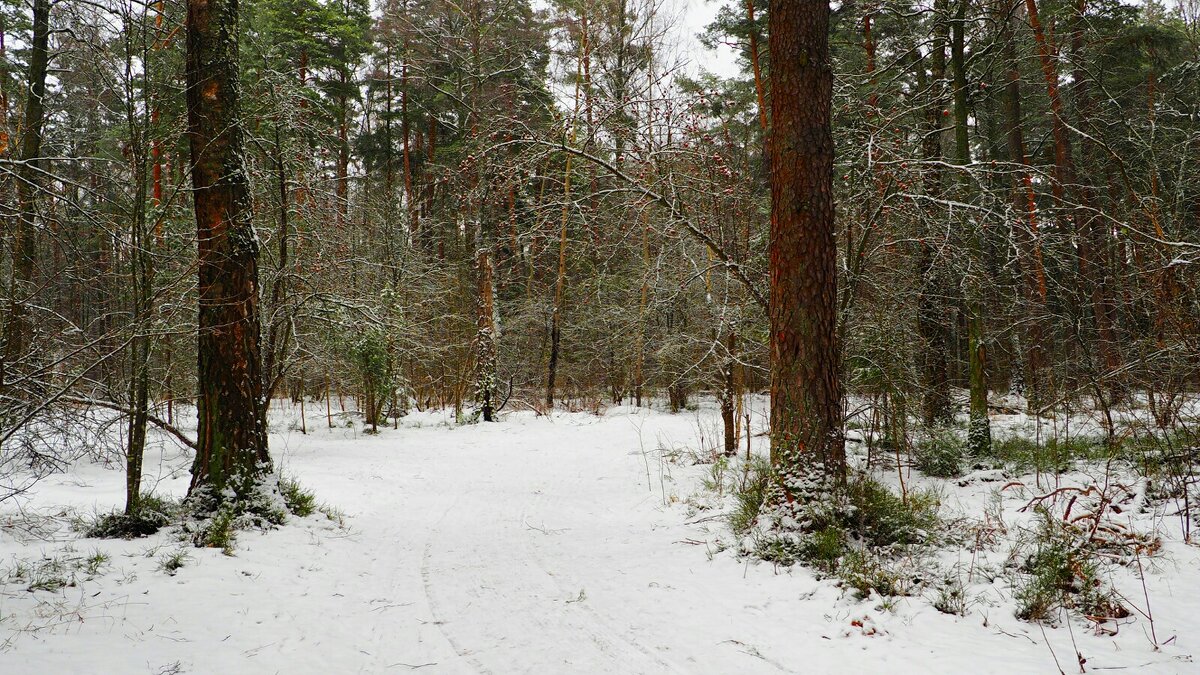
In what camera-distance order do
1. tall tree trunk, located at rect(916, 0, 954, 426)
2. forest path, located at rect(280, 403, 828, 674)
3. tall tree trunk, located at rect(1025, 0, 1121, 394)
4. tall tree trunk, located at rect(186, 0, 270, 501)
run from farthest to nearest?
tall tree trunk, located at rect(916, 0, 954, 426)
tall tree trunk, located at rect(1025, 0, 1121, 394)
tall tree trunk, located at rect(186, 0, 270, 501)
forest path, located at rect(280, 403, 828, 674)

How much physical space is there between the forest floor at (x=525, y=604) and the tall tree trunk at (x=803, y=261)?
108 centimetres

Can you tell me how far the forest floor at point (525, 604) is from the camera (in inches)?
121

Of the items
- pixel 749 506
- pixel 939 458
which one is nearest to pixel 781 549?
pixel 749 506

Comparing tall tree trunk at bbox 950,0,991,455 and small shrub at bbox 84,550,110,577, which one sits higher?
tall tree trunk at bbox 950,0,991,455

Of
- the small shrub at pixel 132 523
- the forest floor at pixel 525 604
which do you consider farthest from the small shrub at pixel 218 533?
the small shrub at pixel 132 523

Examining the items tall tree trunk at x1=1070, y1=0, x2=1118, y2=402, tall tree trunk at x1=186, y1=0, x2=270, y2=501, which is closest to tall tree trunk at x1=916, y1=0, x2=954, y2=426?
tall tree trunk at x1=1070, y1=0, x2=1118, y2=402

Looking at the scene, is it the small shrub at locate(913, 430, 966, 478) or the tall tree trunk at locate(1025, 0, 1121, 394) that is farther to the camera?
the small shrub at locate(913, 430, 966, 478)

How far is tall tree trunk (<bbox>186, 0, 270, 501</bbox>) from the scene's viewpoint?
17.9ft

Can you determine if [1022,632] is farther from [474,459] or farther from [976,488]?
[474,459]

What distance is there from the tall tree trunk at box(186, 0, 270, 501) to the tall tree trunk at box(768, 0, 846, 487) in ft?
16.6

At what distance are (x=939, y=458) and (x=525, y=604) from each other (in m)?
6.11

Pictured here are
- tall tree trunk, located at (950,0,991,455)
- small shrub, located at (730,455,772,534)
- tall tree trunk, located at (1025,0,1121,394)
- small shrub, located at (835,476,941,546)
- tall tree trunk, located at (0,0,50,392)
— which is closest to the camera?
tall tree trunk, located at (0,0,50,392)

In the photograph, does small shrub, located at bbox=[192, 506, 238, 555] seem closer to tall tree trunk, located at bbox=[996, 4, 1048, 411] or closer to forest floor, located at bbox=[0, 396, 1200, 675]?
forest floor, located at bbox=[0, 396, 1200, 675]

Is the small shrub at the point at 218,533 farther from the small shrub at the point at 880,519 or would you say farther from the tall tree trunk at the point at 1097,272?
the tall tree trunk at the point at 1097,272
